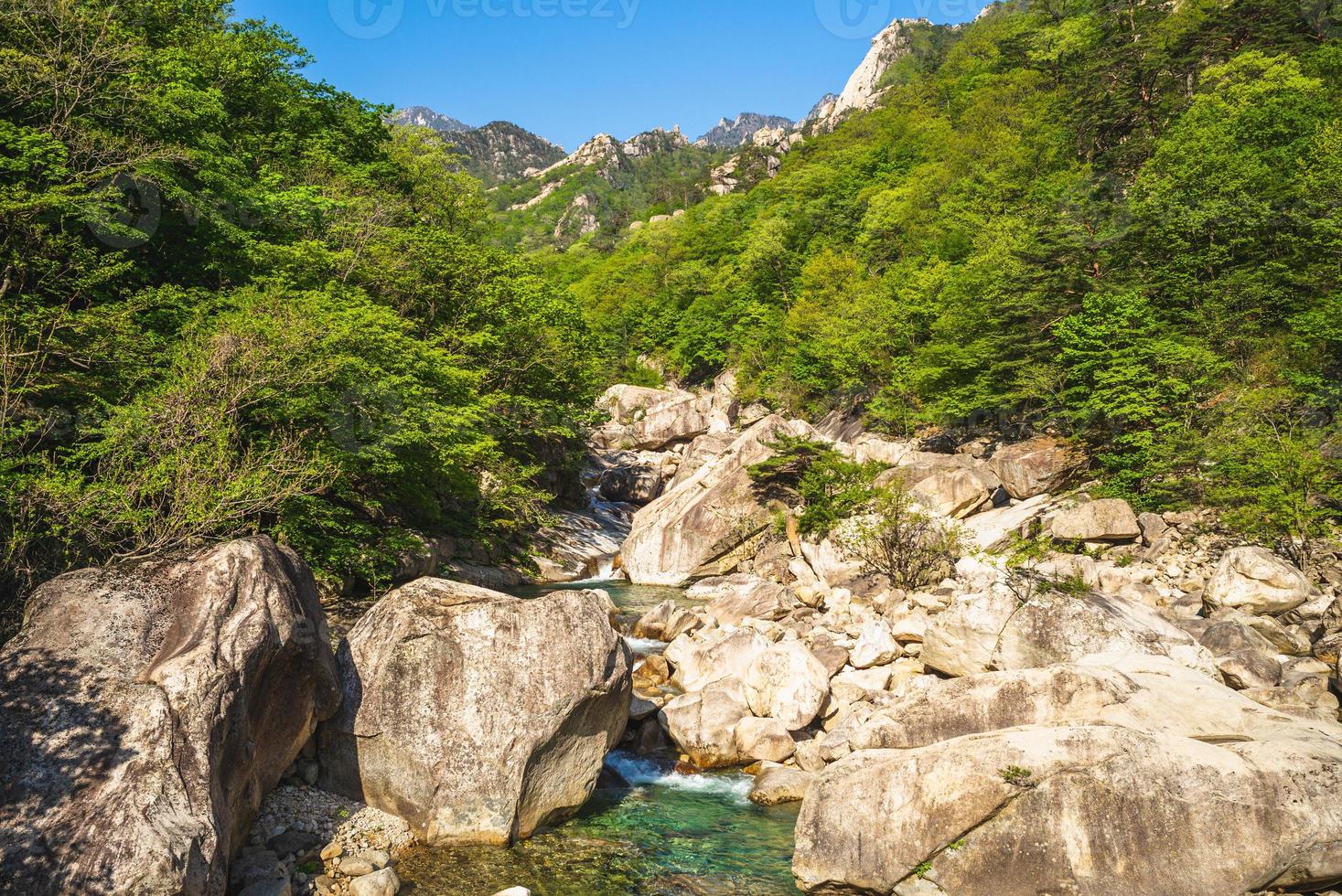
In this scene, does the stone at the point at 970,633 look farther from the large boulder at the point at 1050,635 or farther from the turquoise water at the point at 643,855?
the turquoise water at the point at 643,855

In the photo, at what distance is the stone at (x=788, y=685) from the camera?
41.7ft

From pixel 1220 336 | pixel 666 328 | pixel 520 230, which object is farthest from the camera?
pixel 520 230

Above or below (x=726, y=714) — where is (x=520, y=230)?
above

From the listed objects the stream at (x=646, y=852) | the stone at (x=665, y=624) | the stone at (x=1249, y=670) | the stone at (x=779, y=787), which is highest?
the stone at (x=1249, y=670)

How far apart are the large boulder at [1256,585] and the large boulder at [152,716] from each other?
1799 cm

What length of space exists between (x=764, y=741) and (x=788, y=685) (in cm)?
115

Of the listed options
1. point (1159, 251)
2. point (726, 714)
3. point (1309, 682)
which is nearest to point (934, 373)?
point (1159, 251)

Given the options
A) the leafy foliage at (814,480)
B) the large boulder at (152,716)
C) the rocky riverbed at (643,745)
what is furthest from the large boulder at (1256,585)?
Result: the large boulder at (152,716)

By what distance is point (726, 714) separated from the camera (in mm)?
12703

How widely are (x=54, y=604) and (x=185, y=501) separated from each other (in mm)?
2479

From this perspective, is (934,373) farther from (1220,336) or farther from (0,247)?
(0,247)

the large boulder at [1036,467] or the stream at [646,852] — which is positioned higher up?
the large boulder at [1036,467]

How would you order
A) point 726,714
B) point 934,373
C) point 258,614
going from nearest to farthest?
1. point 258,614
2. point 726,714
3. point 934,373

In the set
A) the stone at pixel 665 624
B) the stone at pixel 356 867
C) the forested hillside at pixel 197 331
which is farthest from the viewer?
the stone at pixel 665 624
